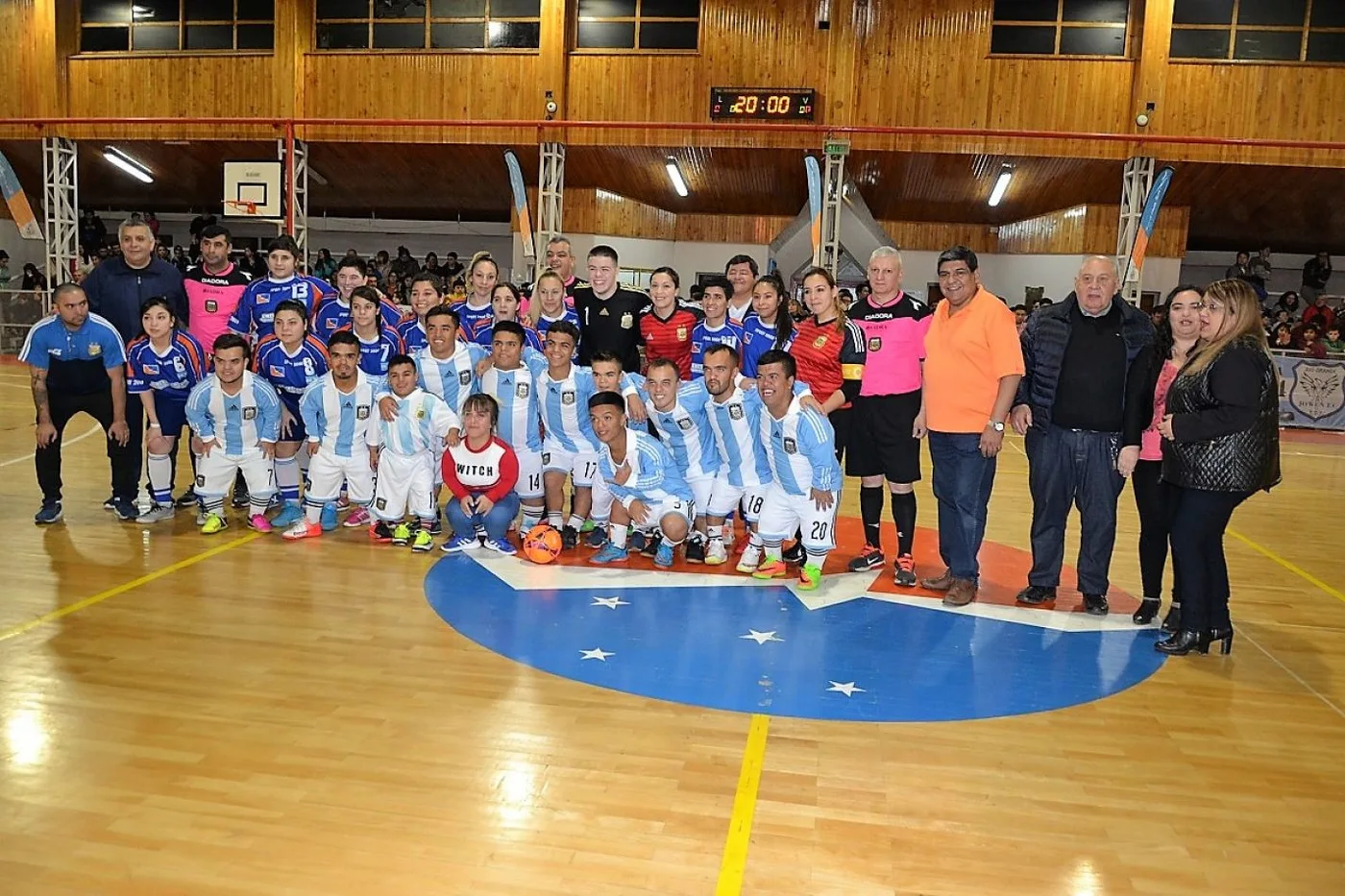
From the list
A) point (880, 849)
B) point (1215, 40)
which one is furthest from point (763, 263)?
point (880, 849)

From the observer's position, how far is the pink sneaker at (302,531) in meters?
6.31

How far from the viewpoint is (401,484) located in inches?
252

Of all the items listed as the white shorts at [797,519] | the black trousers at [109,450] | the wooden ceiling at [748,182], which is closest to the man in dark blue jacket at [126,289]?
the black trousers at [109,450]

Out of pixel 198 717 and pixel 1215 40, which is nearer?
pixel 198 717

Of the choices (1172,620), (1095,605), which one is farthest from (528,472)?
(1172,620)

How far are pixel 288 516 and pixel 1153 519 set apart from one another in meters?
5.56

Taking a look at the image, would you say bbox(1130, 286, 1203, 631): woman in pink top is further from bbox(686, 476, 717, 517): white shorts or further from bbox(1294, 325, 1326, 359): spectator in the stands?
bbox(1294, 325, 1326, 359): spectator in the stands

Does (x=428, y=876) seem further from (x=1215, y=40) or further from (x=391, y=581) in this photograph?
(x=1215, y=40)

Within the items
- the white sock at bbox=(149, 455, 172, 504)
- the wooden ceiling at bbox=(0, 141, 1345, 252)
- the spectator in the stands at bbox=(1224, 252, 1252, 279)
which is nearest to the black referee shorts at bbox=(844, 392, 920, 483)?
the white sock at bbox=(149, 455, 172, 504)

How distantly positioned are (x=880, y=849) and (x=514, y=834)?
111 cm

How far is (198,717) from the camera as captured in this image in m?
3.56

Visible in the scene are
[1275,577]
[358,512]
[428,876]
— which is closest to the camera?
[428,876]

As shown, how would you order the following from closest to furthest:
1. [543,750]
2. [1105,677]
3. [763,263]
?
[543,750] → [1105,677] → [763,263]

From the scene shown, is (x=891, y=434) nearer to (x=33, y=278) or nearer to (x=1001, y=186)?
(x=1001, y=186)
